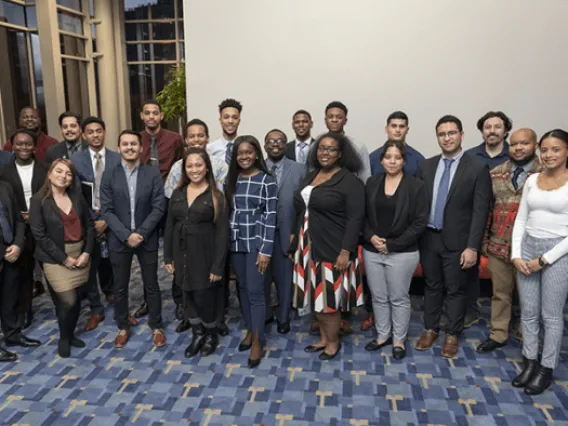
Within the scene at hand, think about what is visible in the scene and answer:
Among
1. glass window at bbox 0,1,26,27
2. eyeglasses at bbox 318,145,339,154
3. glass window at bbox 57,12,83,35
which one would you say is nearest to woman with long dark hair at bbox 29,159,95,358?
eyeglasses at bbox 318,145,339,154

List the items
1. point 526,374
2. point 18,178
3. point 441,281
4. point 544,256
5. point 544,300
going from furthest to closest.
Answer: point 18,178, point 441,281, point 526,374, point 544,300, point 544,256

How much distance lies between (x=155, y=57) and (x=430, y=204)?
Result: 9824 mm

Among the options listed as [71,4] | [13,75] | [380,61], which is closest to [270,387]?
[380,61]

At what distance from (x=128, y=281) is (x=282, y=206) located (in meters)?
1.38

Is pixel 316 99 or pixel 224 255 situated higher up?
pixel 316 99

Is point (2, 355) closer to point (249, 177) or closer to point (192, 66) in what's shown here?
point (249, 177)

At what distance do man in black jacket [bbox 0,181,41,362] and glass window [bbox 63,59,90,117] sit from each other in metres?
6.52

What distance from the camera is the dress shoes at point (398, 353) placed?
354 centimetres

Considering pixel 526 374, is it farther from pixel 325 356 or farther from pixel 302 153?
pixel 302 153

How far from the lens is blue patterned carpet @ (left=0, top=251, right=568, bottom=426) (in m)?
2.85

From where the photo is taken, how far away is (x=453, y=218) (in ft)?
10.9

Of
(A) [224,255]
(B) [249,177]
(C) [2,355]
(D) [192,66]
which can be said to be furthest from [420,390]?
(D) [192,66]

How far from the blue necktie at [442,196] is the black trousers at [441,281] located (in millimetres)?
103

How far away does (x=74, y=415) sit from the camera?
9.47 feet
